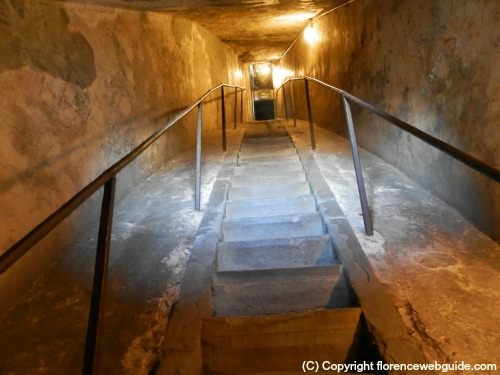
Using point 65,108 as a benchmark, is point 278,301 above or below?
below

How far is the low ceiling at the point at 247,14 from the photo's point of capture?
418 cm

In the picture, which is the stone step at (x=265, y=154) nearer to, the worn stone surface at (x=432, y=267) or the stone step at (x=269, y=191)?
the stone step at (x=269, y=191)

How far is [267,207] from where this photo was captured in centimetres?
318

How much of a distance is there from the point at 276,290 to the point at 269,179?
1.77m

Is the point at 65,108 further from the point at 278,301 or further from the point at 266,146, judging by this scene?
the point at 266,146

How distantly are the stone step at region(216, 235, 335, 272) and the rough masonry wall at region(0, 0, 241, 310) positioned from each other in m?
1.27

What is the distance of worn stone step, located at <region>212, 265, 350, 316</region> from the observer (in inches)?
Result: 82.4

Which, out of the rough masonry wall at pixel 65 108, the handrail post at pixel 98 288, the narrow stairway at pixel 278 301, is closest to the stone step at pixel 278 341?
the narrow stairway at pixel 278 301

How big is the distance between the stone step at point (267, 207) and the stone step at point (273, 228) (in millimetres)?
302

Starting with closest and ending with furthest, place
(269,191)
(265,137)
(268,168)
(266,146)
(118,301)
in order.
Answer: (118,301) → (269,191) → (268,168) → (266,146) → (265,137)

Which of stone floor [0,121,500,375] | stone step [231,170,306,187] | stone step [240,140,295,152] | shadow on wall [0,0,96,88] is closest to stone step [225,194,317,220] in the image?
stone floor [0,121,500,375]

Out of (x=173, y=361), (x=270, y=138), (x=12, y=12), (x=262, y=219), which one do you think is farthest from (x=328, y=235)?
(x=270, y=138)

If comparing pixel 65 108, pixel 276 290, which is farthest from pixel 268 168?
pixel 65 108

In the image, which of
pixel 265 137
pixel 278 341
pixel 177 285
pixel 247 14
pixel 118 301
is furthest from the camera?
pixel 265 137
